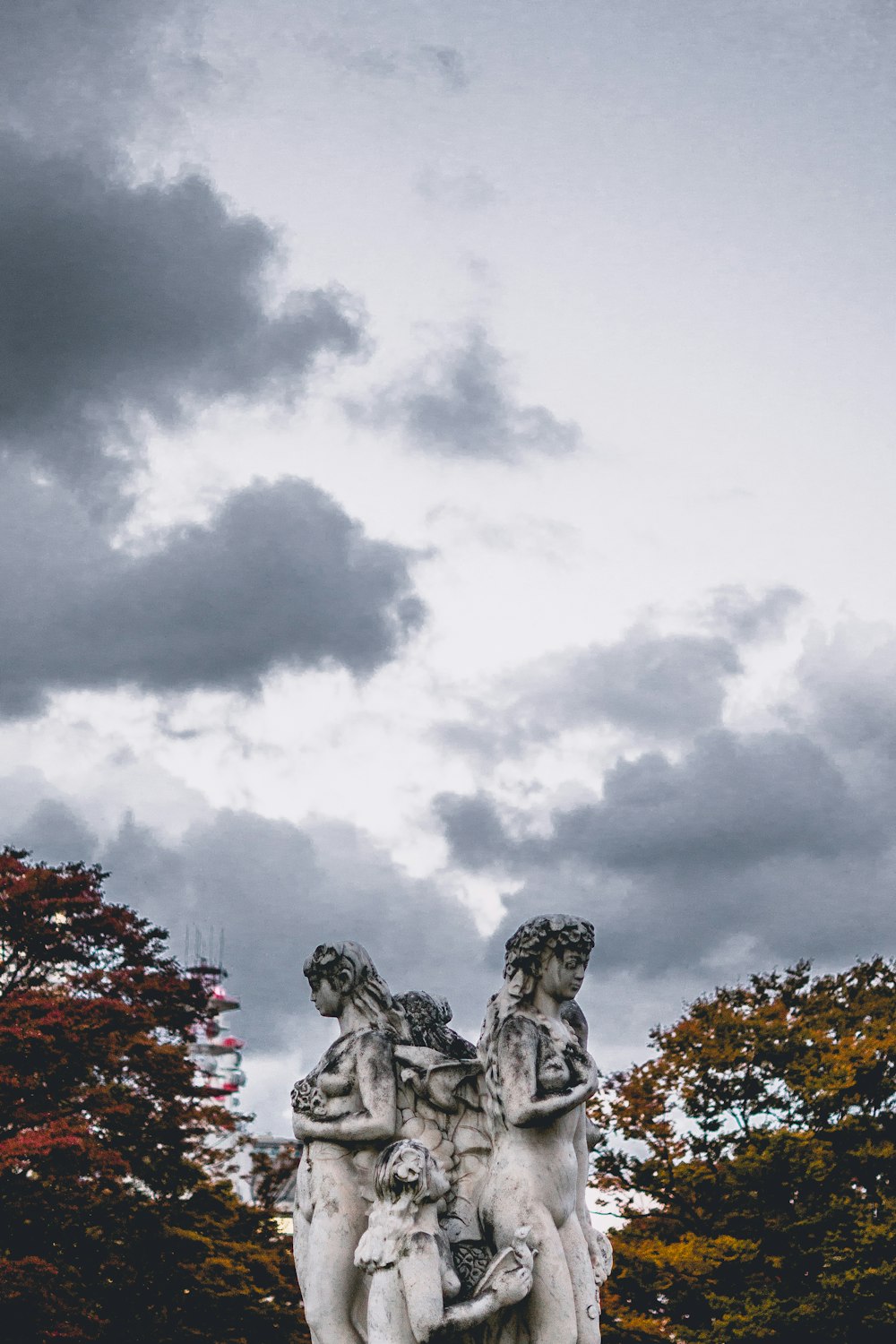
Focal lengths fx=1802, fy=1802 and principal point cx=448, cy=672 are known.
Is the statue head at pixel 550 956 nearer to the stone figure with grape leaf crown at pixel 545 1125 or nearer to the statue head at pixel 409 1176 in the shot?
the stone figure with grape leaf crown at pixel 545 1125

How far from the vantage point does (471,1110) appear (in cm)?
1109

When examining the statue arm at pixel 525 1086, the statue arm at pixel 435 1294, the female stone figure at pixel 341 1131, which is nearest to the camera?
the statue arm at pixel 435 1294

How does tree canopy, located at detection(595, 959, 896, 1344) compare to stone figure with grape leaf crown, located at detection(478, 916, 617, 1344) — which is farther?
tree canopy, located at detection(595, 959, 896, 1344)

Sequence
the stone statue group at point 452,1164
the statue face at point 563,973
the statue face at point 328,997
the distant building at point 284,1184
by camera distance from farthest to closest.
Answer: the distant building at point 284,1184 → the statue face at point 328,997 → the statue face at point 563,973 → the stone statue group at point 452,1164

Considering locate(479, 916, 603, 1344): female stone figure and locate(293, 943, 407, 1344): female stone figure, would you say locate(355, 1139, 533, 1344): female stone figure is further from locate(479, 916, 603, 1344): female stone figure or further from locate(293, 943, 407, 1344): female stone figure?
locate(293, 943, 407, 1344): female stone figure

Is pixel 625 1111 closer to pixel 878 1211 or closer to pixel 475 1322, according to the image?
pixel 878 1211

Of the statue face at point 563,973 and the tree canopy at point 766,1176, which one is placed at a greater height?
the tree canopy at point 766,1176

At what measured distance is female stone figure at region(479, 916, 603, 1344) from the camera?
405 inches

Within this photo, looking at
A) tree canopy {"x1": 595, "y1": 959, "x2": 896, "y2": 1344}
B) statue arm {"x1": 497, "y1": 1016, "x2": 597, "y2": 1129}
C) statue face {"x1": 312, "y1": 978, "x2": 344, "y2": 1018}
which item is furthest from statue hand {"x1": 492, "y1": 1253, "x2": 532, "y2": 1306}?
tree canopy {"x1": 595, "y1": 959, "x2": 896, "y2": 1344}

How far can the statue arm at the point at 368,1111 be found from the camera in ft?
36.0

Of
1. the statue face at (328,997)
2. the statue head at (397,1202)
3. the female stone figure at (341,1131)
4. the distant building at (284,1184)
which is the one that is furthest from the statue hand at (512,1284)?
the distant building at (284,1184)

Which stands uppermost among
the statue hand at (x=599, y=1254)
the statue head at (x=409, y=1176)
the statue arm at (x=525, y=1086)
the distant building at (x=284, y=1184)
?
the distant building at (x=284, y=1184)

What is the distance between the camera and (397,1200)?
10219 millimetres

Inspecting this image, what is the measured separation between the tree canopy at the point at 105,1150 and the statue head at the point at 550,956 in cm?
2085
